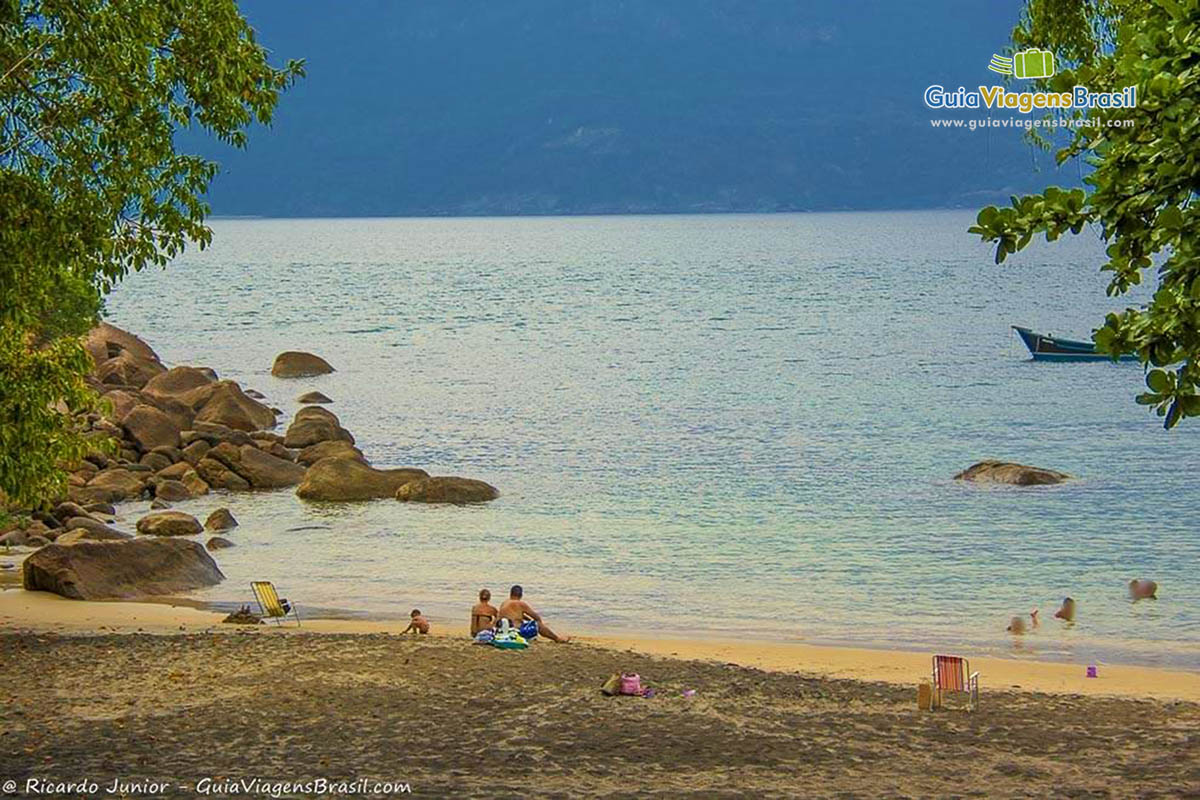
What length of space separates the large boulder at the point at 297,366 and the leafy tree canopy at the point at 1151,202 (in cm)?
6987

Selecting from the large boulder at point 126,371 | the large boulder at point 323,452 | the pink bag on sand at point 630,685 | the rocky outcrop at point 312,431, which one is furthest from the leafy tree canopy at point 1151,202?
the large boulder at point 126,371

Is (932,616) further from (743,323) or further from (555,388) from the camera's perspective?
(743,323)

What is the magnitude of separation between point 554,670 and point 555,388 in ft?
169

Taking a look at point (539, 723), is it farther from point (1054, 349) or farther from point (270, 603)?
point (1054, 349)

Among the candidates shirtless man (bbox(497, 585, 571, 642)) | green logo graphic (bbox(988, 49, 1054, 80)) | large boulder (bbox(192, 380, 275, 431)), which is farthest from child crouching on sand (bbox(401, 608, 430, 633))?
large boulder (bbox(192, 380, 275, 431))

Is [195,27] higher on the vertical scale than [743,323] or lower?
lower

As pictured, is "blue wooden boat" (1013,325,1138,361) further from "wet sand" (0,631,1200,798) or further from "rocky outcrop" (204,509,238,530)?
"wet sand" (0,631,1200,798)

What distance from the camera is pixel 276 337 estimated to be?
101 metres

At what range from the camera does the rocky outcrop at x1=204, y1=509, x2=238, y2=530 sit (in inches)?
1409

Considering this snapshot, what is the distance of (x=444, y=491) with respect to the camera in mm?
40000

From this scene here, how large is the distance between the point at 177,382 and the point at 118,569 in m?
27.4

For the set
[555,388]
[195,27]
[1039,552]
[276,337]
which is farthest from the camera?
[276,337]

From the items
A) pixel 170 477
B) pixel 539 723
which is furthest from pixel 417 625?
pixel 170 477

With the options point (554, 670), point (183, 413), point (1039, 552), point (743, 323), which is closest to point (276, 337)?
point (743, 323)
